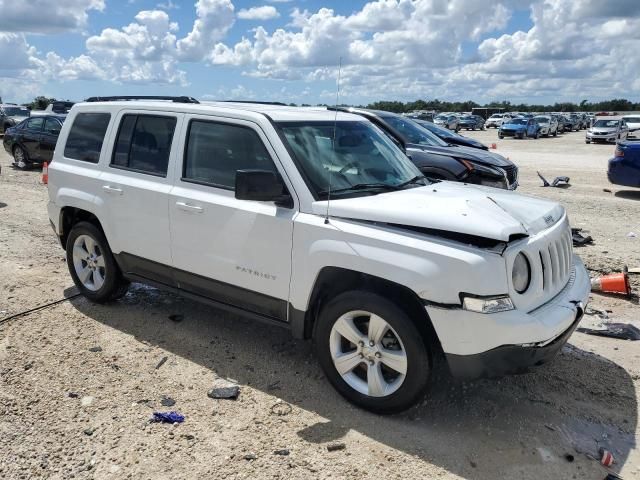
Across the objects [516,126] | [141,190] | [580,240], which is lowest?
[516,126]

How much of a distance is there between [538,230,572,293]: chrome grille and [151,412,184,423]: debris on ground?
2439 millimetres

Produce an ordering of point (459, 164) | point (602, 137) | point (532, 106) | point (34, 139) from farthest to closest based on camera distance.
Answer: point (532, 106), point (602, 137), point (34, 139), point (459, 164)

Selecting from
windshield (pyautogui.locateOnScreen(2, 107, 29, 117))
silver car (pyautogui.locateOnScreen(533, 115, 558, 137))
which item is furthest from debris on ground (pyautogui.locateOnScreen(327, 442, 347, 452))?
silver car (pyautogui.locateOnScreen(533, 115, 558, 137))

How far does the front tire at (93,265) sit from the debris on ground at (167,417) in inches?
79.2

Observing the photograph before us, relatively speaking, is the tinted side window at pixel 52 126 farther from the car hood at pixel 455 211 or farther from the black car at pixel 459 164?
the car hood at pixel 455 211

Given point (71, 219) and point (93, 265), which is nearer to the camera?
point (93, 265)

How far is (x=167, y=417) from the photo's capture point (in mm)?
3727

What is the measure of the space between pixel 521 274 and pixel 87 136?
162 inches

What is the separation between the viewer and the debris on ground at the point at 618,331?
199 inches

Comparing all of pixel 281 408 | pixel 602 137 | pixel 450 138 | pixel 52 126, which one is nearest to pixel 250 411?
pixel 281 408

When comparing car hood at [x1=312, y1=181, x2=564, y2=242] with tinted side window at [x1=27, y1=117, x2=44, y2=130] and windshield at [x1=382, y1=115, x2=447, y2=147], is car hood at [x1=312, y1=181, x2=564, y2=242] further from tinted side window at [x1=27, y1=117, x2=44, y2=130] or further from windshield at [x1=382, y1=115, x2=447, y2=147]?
tinted side window at [x1=27, y1=117, x2=44, y2=130]

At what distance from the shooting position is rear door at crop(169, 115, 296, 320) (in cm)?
402

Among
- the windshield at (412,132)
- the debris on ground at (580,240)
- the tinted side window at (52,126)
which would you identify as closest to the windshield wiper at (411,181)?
the debris on ground at (580,240)

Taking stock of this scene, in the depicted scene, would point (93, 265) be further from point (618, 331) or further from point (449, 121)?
point (449, 121)
